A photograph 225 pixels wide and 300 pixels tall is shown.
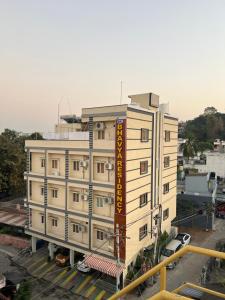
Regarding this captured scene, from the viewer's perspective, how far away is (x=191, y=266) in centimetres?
2142

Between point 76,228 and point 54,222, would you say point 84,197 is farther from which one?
point 54,222

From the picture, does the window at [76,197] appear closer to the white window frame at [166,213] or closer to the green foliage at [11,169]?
the white window frame at [166,213]

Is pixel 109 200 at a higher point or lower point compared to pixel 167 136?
lower

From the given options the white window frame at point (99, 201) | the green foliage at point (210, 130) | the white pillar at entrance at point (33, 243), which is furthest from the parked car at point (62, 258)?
the green foliage at point (210, 130)

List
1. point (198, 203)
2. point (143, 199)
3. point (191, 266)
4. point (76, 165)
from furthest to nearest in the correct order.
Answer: point (198, 203) < point (191, 266) < point (76, 165) < point (143, 199)

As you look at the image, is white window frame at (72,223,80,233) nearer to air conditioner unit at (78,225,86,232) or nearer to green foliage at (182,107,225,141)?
air conditioner unit at (78,225,86,232)

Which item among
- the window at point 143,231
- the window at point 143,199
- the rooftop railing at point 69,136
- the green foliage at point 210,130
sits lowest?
the window at point 143,231

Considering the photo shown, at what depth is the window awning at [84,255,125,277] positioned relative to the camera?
17.6 m

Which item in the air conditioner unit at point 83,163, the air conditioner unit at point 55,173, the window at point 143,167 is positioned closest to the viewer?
the window at point 143,167

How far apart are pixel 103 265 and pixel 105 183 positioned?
5.33m

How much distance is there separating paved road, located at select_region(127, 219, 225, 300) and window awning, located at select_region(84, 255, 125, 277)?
2.04 metres

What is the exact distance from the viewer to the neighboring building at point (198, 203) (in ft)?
93.7

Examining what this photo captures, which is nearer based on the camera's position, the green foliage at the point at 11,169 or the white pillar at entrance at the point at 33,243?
the white pillar at entrance at the point at 33,243

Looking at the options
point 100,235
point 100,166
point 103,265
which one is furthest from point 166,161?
point 103,265
